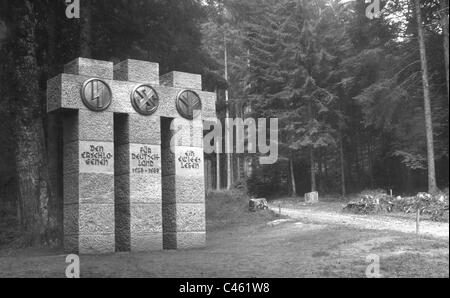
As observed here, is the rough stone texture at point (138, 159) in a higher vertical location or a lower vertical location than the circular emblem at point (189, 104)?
lower

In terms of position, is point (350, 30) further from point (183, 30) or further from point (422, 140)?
point (183, 30)

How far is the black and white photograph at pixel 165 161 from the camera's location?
894cm

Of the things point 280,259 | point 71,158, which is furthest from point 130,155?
point 280,259

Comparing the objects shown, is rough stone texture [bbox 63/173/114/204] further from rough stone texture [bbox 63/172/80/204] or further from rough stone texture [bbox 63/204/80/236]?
rough stone texture [bbox 63/204/80/236]

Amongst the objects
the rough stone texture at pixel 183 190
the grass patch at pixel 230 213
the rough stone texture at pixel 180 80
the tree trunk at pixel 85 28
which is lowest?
the grass patch at pixel 230 213

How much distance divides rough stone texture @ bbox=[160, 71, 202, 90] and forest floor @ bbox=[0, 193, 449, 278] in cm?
375

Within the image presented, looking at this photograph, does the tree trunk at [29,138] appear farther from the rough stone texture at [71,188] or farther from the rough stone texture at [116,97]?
the rough stone texture at [116,97]

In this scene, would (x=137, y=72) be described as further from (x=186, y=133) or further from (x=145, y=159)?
(x=145, y=159)

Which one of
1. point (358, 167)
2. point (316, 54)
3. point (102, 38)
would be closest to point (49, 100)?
point (102, 38)

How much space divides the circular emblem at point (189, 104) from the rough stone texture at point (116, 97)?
0.37ft

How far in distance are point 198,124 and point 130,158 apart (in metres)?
1.93

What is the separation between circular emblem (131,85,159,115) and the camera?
464 inches

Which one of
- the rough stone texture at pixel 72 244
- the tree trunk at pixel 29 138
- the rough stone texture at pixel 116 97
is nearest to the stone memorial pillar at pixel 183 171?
the rough stone texture at pixel 116 97

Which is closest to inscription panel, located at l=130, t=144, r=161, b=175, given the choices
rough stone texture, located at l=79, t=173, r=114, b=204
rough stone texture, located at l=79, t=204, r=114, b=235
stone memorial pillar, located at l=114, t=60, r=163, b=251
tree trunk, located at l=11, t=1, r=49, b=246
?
stone memorial pillar, located at l=114, t=60, r=163, b=251
